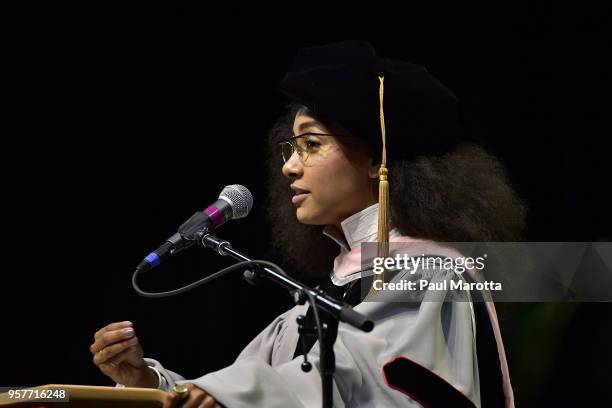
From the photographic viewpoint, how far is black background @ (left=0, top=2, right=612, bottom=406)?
3.39 metres

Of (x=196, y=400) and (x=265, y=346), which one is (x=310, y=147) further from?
(x=196, y=400)

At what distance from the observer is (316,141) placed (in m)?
2.61

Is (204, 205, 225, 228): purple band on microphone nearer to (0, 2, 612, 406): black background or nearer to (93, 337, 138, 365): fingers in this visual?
(93, 337, 138, 365): fingers

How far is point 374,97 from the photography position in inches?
102

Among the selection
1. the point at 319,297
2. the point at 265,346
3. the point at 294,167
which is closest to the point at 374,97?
the point at 294,167

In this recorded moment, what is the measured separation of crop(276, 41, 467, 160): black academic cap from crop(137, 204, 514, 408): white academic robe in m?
0.56

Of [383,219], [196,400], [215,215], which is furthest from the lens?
[383,219]

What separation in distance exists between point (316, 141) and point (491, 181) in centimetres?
71

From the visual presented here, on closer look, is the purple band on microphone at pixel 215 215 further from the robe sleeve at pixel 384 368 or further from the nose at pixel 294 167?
the nose at pixel 294 167

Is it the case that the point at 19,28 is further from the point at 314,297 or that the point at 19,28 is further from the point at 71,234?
the point at 314,297

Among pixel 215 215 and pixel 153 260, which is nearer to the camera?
pixel 153 260

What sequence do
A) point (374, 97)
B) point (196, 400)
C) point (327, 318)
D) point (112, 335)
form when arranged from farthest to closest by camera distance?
point (374, 97), point (112, 335), point (196, 400), point (327, 318)

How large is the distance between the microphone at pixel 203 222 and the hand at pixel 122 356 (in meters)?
0.28

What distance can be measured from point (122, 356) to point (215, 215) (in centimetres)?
57
